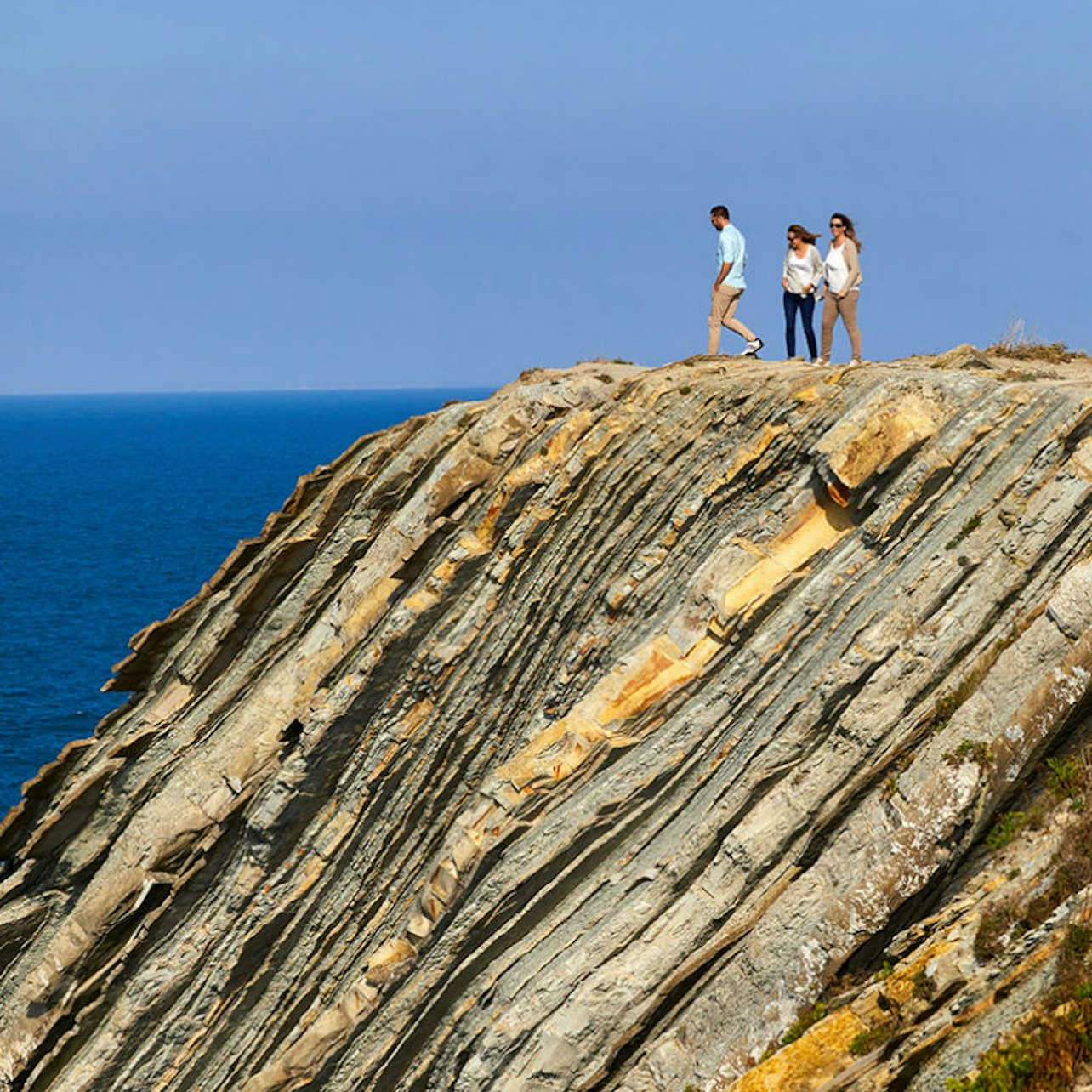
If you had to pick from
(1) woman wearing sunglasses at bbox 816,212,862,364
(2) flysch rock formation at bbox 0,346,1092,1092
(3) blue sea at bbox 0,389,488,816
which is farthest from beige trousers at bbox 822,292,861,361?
(3) blue sea at bbox 0,389,488,816

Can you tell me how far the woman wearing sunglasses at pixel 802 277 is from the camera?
25.0m

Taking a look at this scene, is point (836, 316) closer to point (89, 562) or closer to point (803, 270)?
point (803, 270)

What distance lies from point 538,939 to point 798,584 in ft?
17.3

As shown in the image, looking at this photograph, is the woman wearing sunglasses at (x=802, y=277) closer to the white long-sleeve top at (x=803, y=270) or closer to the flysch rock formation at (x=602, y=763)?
the white long-sleeve top at (x=803, y=270)

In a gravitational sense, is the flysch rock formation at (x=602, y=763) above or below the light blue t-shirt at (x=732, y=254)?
below

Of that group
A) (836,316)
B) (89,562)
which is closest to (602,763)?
(836,316)

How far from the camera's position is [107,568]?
82250 millimetres

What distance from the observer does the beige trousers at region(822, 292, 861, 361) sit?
931 inches

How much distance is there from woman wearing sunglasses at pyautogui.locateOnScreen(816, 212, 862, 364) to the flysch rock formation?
2273 millimetres

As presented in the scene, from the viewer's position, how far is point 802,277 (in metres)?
25.0

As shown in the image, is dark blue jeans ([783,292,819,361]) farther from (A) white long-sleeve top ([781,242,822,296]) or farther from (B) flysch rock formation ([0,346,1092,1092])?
(B) flysch rock formation ([0,346,1092,1092])

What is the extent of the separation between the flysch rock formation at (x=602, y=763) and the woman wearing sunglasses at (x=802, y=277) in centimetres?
263

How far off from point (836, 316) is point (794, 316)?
1.83 metres

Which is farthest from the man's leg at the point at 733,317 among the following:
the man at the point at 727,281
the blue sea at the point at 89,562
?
the blue sea at the point at 89,562
